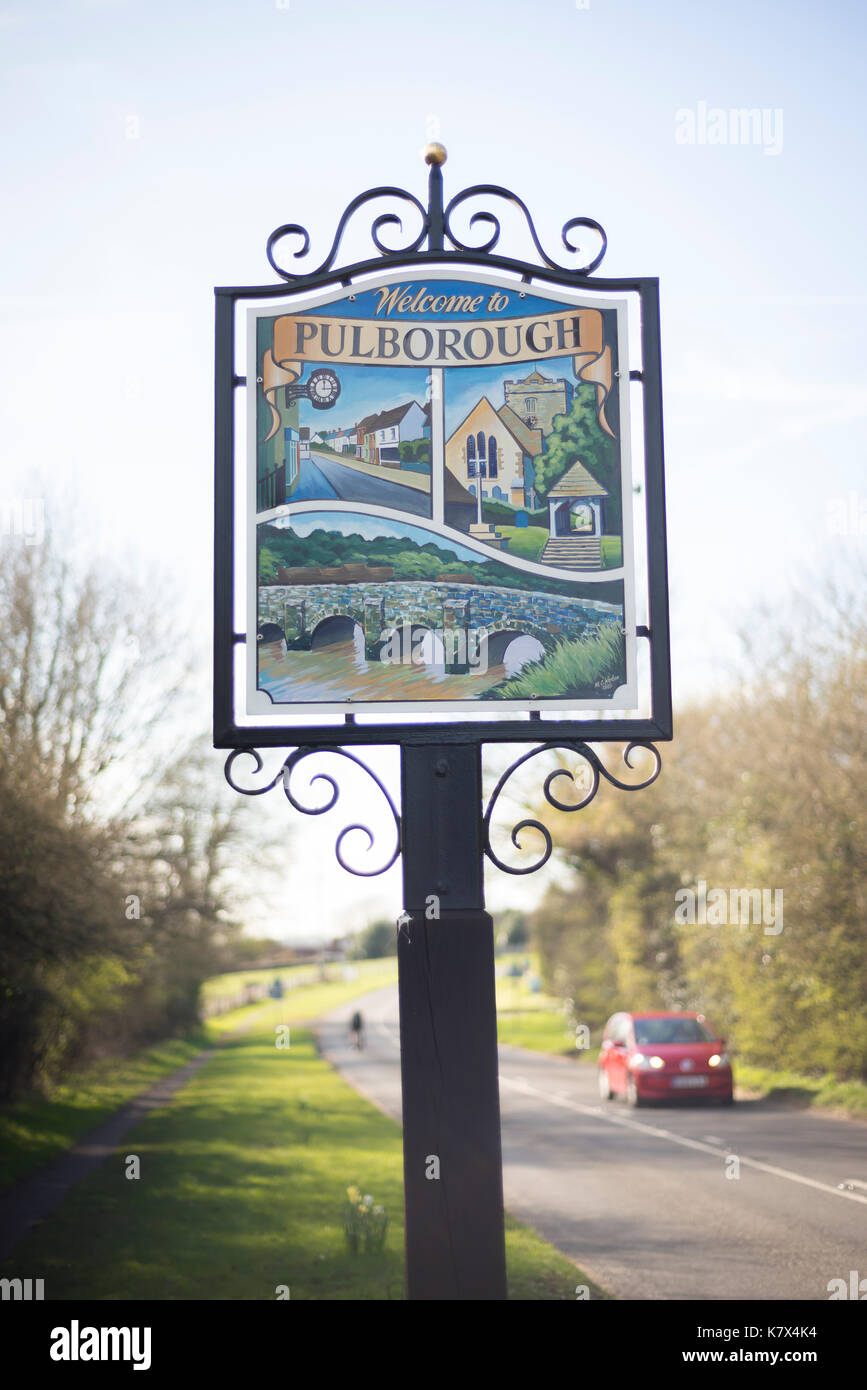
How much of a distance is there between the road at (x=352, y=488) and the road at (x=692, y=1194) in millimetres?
5527

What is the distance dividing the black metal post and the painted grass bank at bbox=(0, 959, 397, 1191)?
381 inches

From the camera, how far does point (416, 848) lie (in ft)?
16.0

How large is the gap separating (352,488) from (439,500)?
14.4 inches

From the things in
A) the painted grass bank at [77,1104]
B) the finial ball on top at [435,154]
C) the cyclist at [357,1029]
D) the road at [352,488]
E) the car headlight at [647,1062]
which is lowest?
the cyclist at [357,1029]

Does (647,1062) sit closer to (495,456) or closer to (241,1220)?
(241,1220)

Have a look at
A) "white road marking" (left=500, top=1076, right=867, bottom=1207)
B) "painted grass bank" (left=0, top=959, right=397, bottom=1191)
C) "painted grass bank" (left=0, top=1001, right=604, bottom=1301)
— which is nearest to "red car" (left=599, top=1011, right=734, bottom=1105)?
"white road marking" (left=500, top=1076, right=867, bottom=1207)

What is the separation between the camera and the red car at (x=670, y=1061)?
19.1 metres

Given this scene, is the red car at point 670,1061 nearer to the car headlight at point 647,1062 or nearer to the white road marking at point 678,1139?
the car headlight at point 647,1062

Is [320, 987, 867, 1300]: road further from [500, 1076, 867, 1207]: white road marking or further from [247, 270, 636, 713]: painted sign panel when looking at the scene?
[247, 270, 636, 713]: painted sign panel

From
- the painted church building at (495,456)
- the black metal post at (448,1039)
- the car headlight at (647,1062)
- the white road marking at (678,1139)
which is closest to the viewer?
the black metal post at (448,1039)

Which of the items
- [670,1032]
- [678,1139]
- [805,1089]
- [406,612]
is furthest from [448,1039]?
[805,1089]

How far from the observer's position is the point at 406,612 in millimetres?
5039

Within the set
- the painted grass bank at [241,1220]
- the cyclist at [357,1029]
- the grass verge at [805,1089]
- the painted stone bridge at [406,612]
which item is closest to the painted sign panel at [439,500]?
the painted stone bridge at [406,612]
